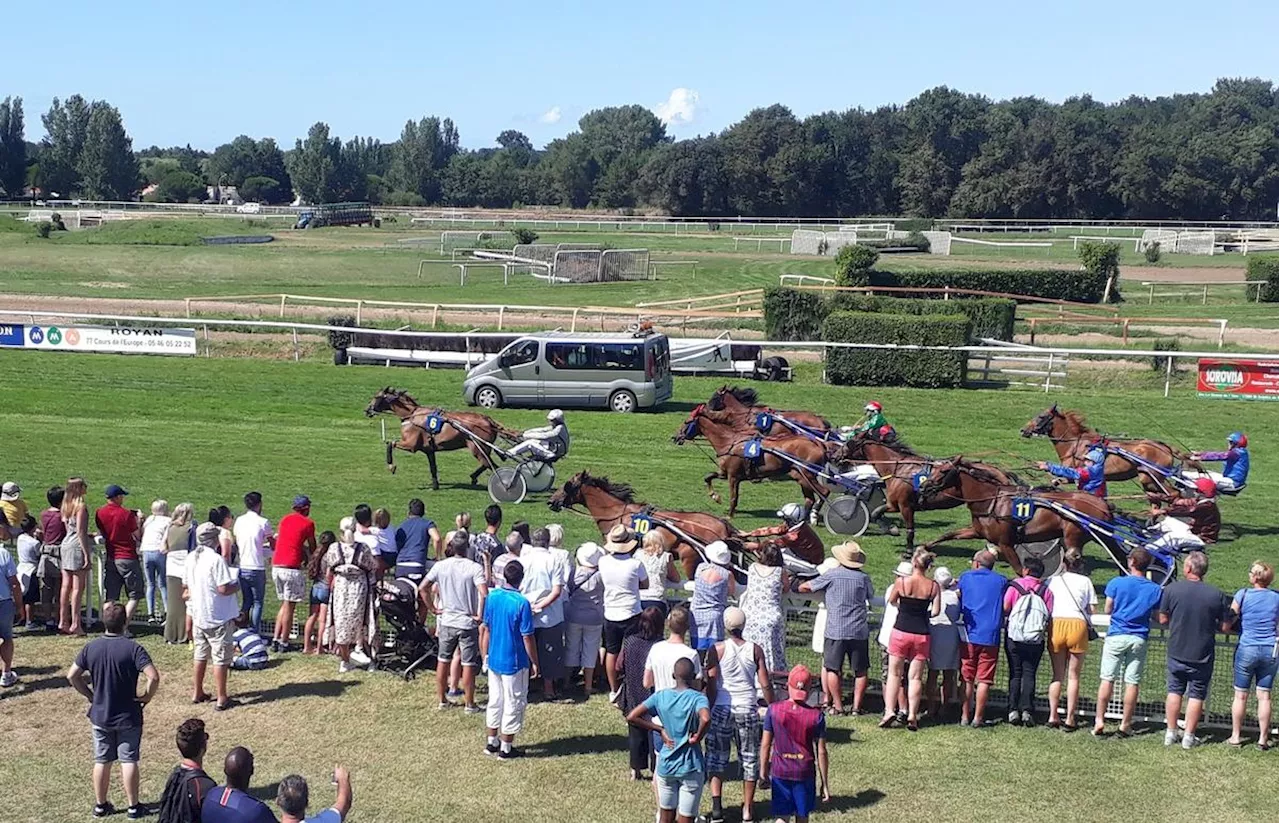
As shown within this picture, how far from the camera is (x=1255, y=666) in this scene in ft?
30.9

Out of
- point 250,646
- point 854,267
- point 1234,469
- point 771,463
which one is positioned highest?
point 854,267

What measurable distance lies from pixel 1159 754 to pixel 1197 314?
32129mm

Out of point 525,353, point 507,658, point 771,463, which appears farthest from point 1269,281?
point 507,658

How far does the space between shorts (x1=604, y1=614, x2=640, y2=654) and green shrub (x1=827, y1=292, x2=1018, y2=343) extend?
67.2 ft

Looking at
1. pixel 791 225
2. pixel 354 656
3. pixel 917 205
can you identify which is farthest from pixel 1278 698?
pixel 917 205

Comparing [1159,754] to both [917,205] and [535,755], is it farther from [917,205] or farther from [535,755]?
[917,205]

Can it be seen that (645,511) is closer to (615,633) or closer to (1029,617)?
(615,633)

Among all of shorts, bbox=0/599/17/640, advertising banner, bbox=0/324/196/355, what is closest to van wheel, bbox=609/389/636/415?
advertising banner, bbox=0/324/196/355

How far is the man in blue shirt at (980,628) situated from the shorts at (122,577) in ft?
24.0

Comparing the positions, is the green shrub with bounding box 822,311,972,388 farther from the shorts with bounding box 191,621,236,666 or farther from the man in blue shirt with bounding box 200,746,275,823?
the man in blue shirt with bounding box 200,746,275,823

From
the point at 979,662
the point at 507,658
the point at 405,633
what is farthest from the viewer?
the point at 405,633

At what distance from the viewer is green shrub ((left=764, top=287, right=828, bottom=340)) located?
3141cm

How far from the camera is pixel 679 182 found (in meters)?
90.4

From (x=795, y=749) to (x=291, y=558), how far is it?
18.2 ft
